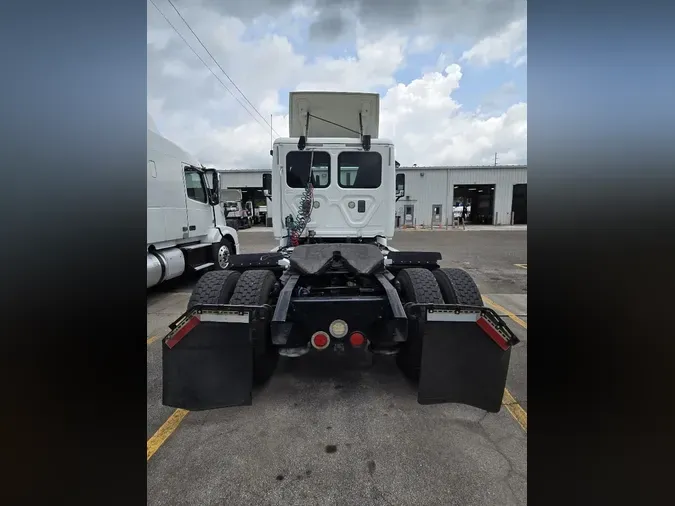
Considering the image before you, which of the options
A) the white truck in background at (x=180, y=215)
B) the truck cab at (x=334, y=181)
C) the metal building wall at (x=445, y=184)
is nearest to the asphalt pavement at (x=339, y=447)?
the truck cab at (x=334, y=181)

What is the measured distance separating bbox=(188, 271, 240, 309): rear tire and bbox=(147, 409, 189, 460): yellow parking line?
2.86 feet

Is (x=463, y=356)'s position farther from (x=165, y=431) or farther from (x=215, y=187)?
(x=215, y=187)

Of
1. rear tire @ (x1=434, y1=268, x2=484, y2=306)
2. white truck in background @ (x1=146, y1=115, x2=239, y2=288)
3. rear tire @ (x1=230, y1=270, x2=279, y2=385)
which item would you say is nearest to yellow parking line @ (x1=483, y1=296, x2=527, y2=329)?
rear tire @ (x1=434, y1=268, x2=484, y2=306)

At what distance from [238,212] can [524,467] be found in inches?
994

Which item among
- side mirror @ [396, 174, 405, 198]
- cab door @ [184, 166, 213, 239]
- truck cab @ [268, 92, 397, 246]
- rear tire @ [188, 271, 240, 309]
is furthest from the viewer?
cab door @ [184, 166, 213, 239]

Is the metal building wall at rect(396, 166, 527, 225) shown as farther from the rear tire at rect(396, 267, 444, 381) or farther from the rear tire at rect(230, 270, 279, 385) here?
the rear tire at rect(230, 270, 279, 385)

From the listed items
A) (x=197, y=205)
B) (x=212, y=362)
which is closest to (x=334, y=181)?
(x=212, y=362)

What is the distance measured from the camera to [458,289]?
2879mm

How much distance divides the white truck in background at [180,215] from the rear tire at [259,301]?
347 centimetres

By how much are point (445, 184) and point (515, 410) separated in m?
25.6

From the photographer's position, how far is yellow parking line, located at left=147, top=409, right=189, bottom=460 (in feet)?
7.27
